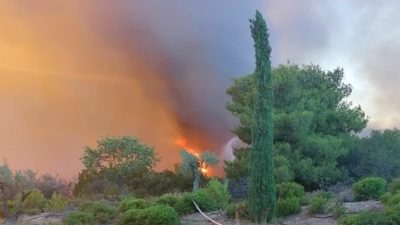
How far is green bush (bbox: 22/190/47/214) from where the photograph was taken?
65.7 ft

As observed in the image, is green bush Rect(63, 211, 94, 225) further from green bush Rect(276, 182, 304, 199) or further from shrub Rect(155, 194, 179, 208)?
green bush Rect(276, 182, 304, 199)

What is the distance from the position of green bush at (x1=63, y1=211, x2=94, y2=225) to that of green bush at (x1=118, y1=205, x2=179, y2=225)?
1095 mm

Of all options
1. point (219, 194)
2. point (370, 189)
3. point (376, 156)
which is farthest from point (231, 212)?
point (376, 156)

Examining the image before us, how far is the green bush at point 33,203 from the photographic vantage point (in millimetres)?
20031

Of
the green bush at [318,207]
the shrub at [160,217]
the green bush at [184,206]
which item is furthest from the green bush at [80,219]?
the green bush at [318,207]

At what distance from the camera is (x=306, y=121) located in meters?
31.1

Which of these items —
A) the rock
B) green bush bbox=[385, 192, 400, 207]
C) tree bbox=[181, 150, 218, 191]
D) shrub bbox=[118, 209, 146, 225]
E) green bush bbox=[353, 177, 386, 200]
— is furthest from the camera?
tree bbox=[181, 150, 218, 191]

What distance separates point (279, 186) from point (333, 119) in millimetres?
17905

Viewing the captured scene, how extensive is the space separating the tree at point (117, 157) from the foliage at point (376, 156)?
12.3 meters

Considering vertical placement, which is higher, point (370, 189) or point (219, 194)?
point (219, 194)

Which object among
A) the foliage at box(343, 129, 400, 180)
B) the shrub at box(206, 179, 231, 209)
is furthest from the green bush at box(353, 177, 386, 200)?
the foliage at box(343, 129, 400, 180)

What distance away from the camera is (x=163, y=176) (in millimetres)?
33531

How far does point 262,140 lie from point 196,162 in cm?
1370

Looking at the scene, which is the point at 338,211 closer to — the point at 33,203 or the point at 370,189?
the point at 370,189
